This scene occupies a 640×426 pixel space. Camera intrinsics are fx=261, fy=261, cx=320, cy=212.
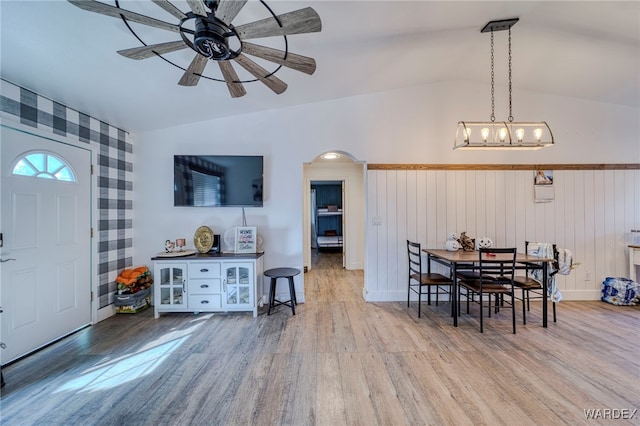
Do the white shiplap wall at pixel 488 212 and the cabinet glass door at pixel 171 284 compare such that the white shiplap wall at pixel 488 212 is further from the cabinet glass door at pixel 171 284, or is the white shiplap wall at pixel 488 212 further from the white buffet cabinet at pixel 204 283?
the cabinet glass door at pixel 171 284

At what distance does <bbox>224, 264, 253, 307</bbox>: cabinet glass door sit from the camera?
331 centimetres

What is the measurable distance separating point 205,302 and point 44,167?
217 centimetres

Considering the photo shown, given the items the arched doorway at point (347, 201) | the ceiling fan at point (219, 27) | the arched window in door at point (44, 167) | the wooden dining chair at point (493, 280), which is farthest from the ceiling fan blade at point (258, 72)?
the arched doorway at point (347, 201)

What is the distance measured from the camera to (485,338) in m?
2.76

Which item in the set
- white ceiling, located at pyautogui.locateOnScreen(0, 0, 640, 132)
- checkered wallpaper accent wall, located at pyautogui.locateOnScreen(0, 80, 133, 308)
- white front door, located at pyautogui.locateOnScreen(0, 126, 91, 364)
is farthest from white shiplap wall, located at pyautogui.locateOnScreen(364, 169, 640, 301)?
white front door, located at pyautogui.locateOnScreen(0, 126, 91, 364)

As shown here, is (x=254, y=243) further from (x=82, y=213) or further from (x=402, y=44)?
(x=402, y=44)

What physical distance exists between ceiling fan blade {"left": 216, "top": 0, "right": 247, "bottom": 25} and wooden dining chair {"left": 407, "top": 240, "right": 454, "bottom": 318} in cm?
300

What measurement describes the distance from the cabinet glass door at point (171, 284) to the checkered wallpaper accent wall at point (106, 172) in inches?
27.9

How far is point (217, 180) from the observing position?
12.1 feet

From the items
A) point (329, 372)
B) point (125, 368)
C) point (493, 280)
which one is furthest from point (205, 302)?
point (493, 280)

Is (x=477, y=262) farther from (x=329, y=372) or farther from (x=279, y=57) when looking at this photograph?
(x=279, y=57)

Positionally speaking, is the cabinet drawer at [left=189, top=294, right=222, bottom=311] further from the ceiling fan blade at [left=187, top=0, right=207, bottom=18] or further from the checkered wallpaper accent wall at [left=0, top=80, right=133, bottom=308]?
the ceiling fan blade at [left=187, top=0, right=207, bottom=18]

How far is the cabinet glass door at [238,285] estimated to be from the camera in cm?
331

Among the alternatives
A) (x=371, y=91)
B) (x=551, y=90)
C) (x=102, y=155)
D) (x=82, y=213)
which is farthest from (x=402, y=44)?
(x=82, y=213)
